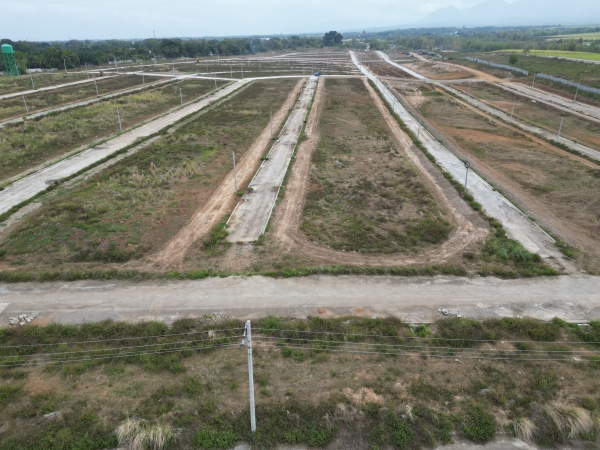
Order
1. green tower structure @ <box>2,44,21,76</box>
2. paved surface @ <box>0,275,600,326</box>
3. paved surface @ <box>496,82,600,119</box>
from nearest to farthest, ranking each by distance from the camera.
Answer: paved surface @ <box>0,275,600,326</box> → paved surface @ <box>496,82,600,119</box> → green tower structure @ <box>2,44,21,76</box>

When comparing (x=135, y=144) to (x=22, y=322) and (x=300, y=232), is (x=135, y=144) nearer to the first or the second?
(x=300, y=232)

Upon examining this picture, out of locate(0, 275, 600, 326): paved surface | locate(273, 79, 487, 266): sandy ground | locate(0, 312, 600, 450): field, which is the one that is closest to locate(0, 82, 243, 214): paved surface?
locate(0, 275, 600, 326): paved surface

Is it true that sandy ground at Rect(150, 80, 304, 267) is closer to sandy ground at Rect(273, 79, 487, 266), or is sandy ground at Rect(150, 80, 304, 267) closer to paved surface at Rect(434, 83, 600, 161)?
sandy ground at Rect(273, 79, 487, 266)

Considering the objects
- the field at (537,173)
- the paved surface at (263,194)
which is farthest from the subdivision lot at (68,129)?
the field at (537,173)

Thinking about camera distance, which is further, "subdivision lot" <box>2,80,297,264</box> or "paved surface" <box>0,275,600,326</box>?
"subdivision lot" <box>2,80,297,264</box>

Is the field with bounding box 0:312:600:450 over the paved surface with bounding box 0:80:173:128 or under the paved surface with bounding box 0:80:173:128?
under

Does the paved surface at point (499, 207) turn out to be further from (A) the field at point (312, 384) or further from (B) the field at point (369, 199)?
(A) the field at point (312, 384)

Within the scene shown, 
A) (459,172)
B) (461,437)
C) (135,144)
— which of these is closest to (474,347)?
(461,437)

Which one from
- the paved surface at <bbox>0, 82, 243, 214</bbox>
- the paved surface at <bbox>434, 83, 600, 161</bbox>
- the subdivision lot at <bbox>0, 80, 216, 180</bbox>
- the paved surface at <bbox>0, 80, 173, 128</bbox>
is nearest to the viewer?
the paved surface at <bbox>0, 82, 243, 214</bbox>

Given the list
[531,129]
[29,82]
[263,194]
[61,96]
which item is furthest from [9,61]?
[531,129]
